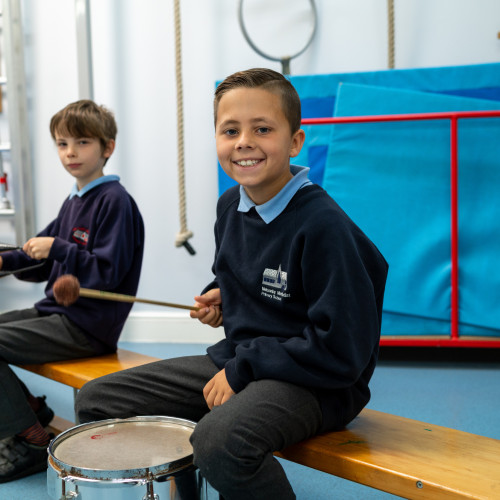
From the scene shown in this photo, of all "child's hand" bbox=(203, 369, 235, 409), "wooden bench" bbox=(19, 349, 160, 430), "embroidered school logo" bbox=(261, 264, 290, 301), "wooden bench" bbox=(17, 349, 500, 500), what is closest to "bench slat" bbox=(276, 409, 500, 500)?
"wooden bench" bbox=(17, 349, 500, 500)

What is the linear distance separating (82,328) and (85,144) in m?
0.58

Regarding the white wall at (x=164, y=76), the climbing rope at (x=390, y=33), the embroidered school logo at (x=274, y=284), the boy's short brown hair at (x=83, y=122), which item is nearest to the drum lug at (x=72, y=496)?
the embroidered school logo at (x=274, y=284)

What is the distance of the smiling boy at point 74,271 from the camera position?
178 centimetres

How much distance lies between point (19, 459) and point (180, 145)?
64.8 inches

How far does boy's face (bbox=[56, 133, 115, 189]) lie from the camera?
2012mm

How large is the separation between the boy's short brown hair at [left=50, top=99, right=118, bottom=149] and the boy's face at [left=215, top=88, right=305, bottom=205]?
0.78 meters

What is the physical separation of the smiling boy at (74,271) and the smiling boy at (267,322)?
45cm

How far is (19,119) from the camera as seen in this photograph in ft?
10.5

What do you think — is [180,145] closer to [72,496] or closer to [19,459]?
[19,459]

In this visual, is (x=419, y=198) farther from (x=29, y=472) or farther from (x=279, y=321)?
(x=29, y=472)

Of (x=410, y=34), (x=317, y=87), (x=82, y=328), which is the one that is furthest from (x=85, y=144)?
(x=410, y=34)

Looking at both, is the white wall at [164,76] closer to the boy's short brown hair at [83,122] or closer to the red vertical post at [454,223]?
the red vertical post at [454,223]

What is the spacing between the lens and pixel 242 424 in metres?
1.10

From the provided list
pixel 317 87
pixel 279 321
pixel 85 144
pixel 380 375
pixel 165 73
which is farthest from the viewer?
pixel 165 73
